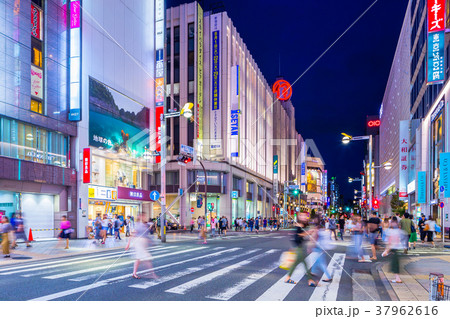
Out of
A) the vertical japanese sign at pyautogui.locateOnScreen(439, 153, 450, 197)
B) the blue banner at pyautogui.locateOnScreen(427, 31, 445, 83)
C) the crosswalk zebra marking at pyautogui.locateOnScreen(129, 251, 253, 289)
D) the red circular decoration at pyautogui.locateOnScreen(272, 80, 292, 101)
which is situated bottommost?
the crosswalk zebra marking at pyautogui.locateOnScreen(129, 251, 253, 289)

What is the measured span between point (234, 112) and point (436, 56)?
26023 mm

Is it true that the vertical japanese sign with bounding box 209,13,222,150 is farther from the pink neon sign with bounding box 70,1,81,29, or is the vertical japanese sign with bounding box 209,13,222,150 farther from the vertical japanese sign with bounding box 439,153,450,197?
the vertical japanese sign with bounding box 439,153,450,197

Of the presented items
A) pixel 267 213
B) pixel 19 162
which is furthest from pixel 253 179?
pixel 19 162

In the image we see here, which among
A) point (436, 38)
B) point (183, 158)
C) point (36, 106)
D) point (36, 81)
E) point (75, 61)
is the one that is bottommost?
point (183, 158)

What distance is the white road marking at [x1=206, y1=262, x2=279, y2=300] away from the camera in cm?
739

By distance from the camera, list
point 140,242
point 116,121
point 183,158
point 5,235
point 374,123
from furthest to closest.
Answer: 1. point 374,123
2. point 116,121
3. point 183,158
4. point 5,235
5. point 140,242

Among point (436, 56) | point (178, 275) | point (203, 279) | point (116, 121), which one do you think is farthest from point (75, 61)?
point (436, 56)

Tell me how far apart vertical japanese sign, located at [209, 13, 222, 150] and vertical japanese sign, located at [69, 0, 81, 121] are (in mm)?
23958

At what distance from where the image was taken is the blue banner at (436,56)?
2642cm

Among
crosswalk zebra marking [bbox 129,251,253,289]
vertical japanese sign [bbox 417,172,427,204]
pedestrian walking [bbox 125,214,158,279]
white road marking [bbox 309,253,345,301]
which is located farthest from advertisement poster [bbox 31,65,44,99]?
vertical japanese sign [bbox 417,172,427,204]

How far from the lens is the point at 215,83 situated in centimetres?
4866

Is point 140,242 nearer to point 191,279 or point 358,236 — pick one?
point 191,279

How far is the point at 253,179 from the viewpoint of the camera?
2470 inches
